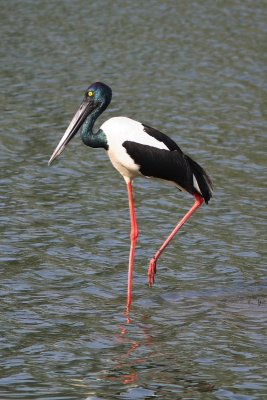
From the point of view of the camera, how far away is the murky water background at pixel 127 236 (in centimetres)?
870

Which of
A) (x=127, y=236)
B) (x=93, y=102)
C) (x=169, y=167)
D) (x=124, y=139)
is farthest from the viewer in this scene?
(x=127, y=236)

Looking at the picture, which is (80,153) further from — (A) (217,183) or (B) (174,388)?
(B) (174,388)

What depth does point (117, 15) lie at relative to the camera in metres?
30.5

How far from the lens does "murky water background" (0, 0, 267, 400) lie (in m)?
8.70

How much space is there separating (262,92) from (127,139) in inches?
432

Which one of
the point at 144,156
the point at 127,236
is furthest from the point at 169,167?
the point at 127,236

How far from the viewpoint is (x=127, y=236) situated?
1287 centimetres

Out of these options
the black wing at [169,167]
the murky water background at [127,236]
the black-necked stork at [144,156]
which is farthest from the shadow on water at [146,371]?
the black wing at [169,167]

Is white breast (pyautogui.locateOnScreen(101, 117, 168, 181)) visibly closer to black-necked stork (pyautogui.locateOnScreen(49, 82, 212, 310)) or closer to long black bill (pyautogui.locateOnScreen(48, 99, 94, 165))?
black-necked stork (pyautogui.locateOnScreen(49, 82, 212, 310))

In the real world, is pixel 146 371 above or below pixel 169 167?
below

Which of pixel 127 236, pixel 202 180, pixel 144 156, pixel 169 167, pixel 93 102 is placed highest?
pixel 93 102

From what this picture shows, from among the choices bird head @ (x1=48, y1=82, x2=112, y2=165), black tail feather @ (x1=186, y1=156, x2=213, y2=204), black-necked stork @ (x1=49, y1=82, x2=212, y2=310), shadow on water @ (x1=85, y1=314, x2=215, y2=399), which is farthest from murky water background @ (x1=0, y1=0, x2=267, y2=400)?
bird head @ (x1=48, y1=82, x2=112, y2=165)

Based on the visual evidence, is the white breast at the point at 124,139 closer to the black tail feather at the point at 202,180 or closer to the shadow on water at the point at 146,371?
the black tail feather at the point at 202,180

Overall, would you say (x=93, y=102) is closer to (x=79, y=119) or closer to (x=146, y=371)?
(x=79, y=119)
